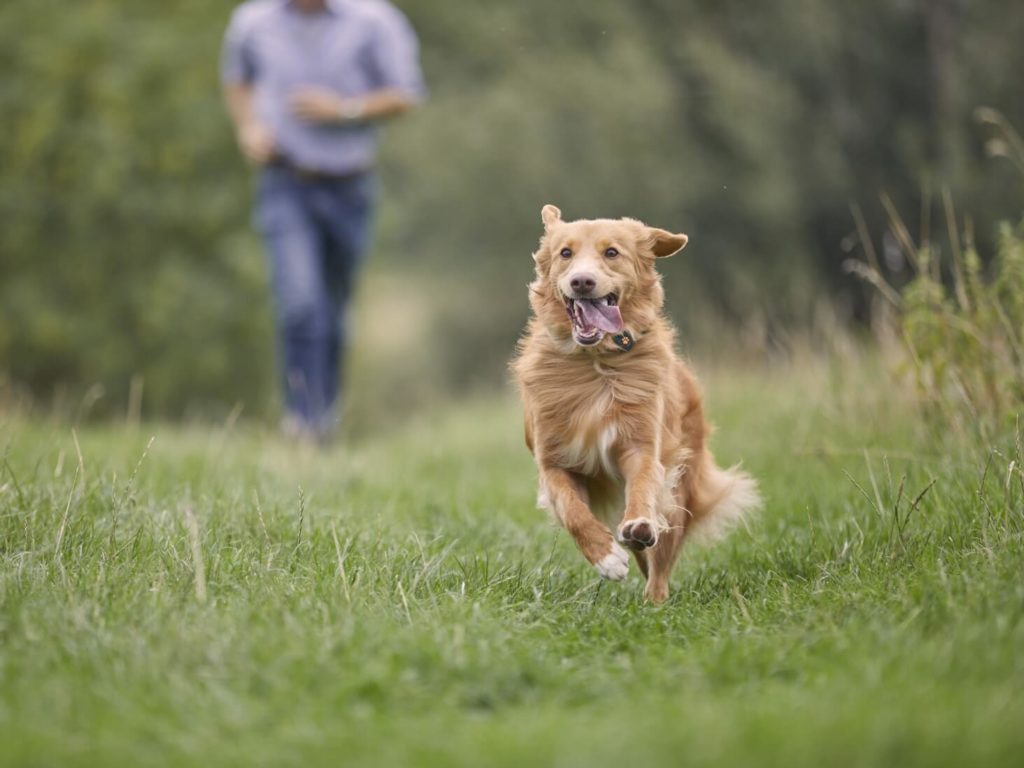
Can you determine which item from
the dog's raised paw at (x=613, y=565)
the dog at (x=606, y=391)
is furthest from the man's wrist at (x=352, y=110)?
the dog's raised paw at (x=613, y=565)

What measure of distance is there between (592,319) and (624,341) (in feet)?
0.48

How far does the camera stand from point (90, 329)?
12.6 meters

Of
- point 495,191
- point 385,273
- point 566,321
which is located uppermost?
point 566,321

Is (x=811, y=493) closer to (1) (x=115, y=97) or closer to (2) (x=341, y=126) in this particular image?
(2) (x=341, y=126)

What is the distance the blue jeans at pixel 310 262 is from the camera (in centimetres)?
678

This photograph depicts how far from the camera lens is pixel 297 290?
A: 22.2 ft

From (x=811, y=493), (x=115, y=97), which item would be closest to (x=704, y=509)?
(x=811, y=493)

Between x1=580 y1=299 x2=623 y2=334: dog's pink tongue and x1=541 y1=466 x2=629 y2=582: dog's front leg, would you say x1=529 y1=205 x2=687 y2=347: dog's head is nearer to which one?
x1=580 y1=299 x2=623 y2=334: dog's pink tongue

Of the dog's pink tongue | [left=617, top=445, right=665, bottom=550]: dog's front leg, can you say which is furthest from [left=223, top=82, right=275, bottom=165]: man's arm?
[left=617, top=445, right=665, bottom=550]: dog's front leg

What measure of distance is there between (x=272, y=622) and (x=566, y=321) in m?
1.51

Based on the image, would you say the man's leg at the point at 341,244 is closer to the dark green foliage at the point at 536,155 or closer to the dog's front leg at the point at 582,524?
the dog's front leg at the point at 582,524

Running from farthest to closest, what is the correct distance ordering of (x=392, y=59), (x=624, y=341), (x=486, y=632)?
(x=392, y=59), (x=624, y=341), (x=486, y=632)

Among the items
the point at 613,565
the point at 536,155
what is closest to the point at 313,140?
the point at 613,565

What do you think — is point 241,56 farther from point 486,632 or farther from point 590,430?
point 486,632
